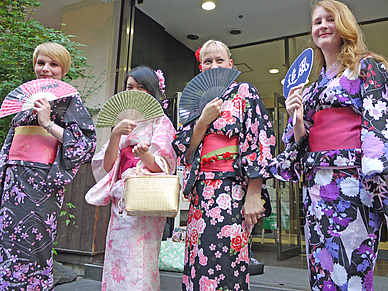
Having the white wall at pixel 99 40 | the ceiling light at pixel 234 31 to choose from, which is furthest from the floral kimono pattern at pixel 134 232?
the ceiling light at pixel 234 31

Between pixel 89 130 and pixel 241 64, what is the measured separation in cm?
486

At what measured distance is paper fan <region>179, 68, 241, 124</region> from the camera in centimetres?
177

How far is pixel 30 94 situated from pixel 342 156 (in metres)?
1.78

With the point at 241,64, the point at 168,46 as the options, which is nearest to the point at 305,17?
the point at 241,64

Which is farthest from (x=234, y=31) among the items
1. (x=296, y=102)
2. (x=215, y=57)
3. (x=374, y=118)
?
(x=374, y=118)

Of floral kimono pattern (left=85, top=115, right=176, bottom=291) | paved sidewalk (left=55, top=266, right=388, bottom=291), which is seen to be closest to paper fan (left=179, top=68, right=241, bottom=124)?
floral kimono pattern (left=85, top=115, right=176, bottom=291)

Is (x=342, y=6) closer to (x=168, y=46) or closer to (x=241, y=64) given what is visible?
(x=168, y=46)

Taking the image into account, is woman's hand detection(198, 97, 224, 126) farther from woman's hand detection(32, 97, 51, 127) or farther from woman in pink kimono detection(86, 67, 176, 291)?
woman's hand detection(32, 97, 51, 127)

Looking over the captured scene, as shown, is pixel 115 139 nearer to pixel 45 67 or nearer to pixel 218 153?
pixel 218 153

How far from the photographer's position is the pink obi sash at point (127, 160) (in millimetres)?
1989

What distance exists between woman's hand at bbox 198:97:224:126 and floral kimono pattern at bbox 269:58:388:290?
506 millimetres

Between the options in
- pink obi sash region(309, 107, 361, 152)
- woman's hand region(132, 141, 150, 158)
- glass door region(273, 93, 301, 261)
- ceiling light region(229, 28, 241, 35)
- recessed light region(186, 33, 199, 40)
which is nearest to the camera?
pink obi sash region(309, 107, 361, 152)

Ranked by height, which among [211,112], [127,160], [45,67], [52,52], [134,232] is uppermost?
[52,52]

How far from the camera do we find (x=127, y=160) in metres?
2.03
